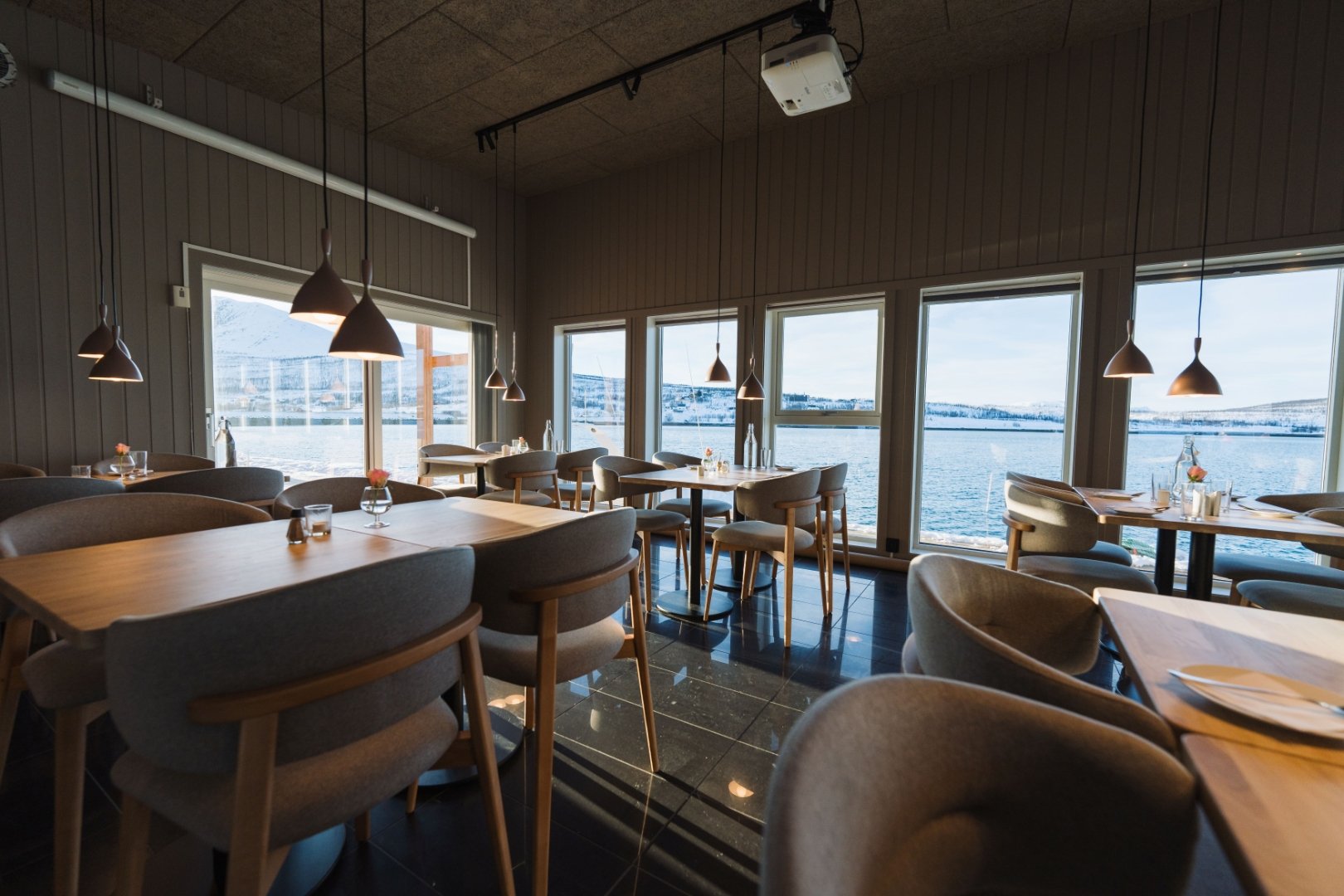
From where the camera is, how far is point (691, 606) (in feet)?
11.2

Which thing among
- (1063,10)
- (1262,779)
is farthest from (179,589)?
(1063,10)

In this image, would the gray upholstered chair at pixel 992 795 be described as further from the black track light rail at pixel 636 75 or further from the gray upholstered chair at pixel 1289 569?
the black track light rail at pixel 636 75

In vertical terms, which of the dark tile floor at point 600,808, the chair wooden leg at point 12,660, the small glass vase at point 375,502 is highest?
the small glass vase at point 375,502

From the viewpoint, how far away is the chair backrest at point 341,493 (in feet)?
7.30

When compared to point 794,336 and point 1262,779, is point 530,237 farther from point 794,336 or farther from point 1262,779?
point 1262,779

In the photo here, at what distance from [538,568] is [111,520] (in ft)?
4.95

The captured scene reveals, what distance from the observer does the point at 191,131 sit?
3859 millimetres

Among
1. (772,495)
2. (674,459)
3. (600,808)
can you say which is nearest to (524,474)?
(674,459)

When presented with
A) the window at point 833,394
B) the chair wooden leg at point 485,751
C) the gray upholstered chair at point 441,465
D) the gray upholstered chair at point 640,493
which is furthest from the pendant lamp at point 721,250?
the chair wooden leg at point 485,751

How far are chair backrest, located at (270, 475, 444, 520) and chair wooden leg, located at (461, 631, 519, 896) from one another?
1.33 m

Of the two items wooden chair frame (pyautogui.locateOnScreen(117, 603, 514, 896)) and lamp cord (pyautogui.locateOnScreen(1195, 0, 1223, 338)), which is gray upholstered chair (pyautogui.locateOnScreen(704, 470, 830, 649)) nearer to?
wooden chair frame (pyautogui.locateOnScreen(117, 603, 514, 896))

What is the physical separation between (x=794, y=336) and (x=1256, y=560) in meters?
3.32

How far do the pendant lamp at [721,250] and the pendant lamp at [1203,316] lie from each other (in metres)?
2.64

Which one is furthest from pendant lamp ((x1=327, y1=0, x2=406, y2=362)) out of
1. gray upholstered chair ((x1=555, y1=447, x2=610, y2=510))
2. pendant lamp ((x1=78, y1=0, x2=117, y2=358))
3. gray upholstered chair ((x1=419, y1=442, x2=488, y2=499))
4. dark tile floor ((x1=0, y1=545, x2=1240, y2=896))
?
gray upholstered chair ((x1=419, y1=442, x2=488, y2=499))
